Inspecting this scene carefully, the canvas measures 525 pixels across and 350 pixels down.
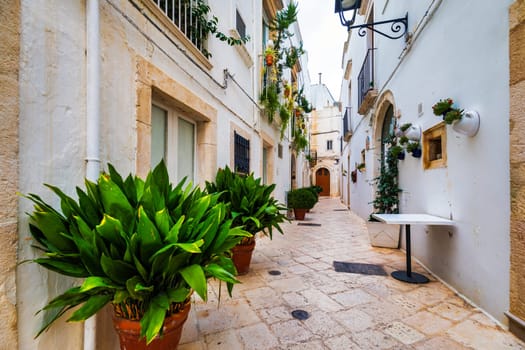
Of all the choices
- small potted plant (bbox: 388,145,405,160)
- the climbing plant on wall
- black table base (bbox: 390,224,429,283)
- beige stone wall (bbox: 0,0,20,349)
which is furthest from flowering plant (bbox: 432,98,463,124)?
the climbing plant on wall

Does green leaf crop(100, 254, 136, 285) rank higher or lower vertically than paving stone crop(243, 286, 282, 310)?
higher

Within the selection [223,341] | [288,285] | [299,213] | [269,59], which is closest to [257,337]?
[223,341]

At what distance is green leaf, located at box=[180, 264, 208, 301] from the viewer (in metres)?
1.11

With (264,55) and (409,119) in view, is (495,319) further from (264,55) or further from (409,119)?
(264,55)

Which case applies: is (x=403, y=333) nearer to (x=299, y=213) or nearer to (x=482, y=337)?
(x=482, y=337)

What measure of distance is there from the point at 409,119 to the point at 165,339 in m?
4.14

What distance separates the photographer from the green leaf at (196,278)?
1109 mm

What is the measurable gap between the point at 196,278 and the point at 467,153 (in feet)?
8.91

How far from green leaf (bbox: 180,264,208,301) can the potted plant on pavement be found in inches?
152

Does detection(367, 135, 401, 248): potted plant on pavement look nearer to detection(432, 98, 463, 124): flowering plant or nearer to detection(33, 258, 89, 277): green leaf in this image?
detection(432, 98, 463, 124): flowering plant

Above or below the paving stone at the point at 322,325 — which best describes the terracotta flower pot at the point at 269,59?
above

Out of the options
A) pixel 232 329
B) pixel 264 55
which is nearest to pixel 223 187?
pixel 232 329

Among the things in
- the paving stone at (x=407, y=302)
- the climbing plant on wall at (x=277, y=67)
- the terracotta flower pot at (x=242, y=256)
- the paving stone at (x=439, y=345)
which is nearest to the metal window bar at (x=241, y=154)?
the climbing plant on wall at (x=277, y=67)

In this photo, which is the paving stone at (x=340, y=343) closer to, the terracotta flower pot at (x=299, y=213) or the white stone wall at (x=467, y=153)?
the white stone wall at (x=467, y=153)
